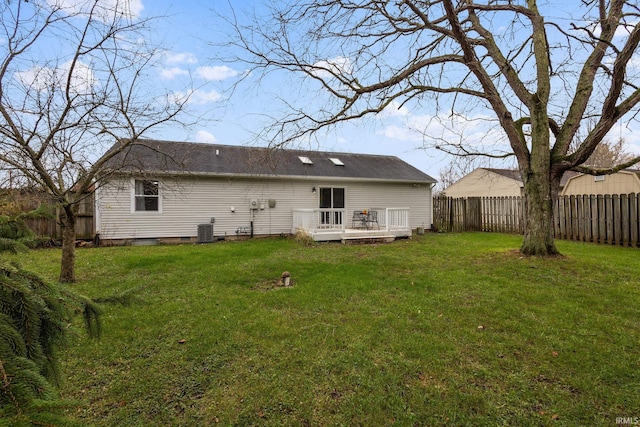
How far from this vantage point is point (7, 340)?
1039 millimetres

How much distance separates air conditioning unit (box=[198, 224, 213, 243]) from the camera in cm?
1139

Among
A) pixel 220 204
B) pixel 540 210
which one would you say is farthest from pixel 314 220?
pixel 540 210

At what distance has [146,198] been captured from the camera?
1111 centimetres

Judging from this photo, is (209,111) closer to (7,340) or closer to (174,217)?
(7,340)

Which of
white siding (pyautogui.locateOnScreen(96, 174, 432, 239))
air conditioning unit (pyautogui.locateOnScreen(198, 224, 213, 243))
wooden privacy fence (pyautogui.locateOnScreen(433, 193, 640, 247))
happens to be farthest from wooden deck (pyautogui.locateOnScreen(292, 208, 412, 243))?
wooden privacy fence (pyautogui.locateOnScreen(433, 193, 640, 247))

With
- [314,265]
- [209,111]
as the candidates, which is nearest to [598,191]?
[314,265]

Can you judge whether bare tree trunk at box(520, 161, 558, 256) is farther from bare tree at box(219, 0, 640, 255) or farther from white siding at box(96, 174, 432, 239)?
white siding at box(96, 174, 432, 239)

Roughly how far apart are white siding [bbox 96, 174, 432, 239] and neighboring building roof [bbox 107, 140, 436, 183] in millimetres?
408

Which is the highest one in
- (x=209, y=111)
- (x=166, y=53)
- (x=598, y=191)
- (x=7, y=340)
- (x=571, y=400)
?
(x=166, y=53)

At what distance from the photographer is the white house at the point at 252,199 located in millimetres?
10859

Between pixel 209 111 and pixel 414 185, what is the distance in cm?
1121

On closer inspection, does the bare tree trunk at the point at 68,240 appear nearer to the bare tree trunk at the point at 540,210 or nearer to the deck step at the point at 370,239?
the deck step at the point at 370,239

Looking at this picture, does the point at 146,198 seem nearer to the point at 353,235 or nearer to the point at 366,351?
the point at 353,235

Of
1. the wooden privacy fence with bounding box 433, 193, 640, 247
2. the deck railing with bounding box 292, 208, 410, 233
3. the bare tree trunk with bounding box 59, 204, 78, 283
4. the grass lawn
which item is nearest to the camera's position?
the grass lawn
